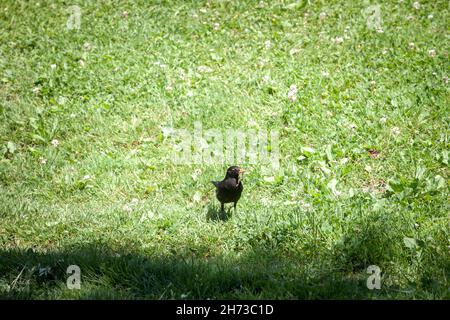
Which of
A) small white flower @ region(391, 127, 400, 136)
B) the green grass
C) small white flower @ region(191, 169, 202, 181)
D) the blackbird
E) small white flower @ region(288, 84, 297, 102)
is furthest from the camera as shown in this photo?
small white flower @ region(288, 84, 297, 102)

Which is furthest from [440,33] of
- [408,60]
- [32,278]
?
[32,278]

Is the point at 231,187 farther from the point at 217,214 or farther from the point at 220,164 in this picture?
the point at 220,164

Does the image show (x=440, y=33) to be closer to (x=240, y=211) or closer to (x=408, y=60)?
(x=408, y=60)

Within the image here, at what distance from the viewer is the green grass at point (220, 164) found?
4801 mm

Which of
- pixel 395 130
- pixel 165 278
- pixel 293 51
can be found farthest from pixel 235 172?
pixel 293 51

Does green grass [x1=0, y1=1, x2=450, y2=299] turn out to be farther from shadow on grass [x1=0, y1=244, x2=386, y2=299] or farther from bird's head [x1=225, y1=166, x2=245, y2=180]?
bird's head [x1=225, y1=166, x2=245, y2=180]

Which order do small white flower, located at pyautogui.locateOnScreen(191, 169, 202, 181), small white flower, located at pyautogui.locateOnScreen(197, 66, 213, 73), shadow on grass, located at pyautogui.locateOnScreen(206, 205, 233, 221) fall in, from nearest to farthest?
shadow on grass, located at pyautogui.locateOnScreen(206, 205, 233, 221) → small white flower, located at pyautogui.locateOnScreen(191, 169, 202, 181) → small white flower, located at pyautogui.locateOnScreen(197, 66, 213, 73)

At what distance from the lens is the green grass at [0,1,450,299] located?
480 cm

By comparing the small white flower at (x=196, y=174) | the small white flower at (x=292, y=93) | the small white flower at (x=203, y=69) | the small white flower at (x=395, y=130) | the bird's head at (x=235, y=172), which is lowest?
the bird's head at (x=235, y=172)

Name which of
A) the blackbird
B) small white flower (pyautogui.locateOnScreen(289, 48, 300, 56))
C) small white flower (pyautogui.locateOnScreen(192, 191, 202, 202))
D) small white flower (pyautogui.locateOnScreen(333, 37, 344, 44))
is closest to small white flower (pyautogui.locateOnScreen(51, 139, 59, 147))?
small white flower (pyautogui.locateOnScreen(192, 191, 202, 202))

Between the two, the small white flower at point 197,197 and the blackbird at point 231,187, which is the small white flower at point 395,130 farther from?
the small white flower at point 197,197

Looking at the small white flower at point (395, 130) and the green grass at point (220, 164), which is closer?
the green grass at point (220, 164)

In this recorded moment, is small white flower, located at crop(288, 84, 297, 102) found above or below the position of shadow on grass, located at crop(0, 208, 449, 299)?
above

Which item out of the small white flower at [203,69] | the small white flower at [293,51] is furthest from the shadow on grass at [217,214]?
the small white flower at [293,51]
